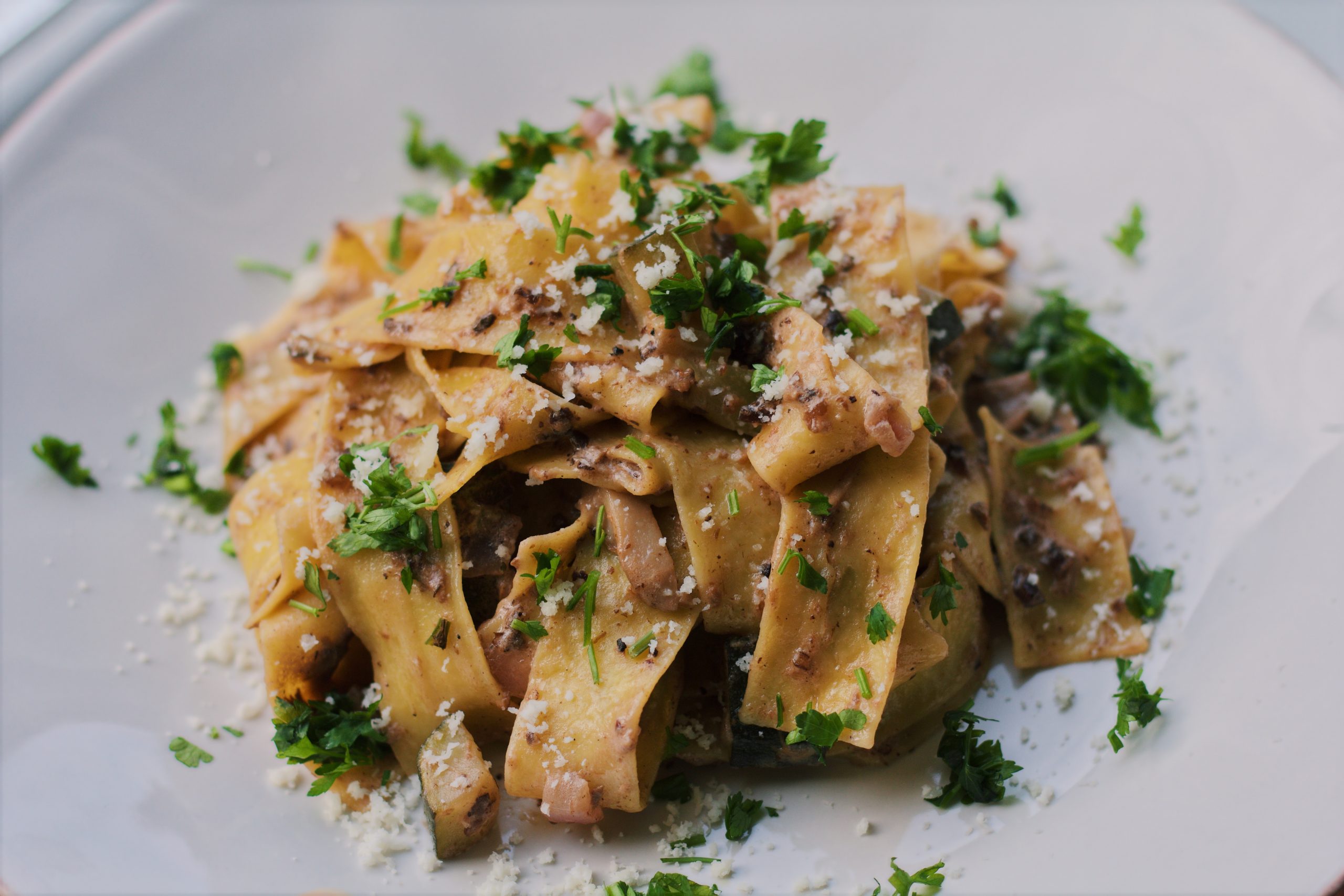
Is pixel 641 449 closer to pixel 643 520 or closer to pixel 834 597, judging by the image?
pixel 643 520

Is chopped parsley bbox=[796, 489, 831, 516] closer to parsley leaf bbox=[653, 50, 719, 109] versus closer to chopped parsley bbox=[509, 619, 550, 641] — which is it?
chopped parsley bbox=[509, 619, 550, 641]

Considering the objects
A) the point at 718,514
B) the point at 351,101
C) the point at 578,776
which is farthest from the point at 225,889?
the point at 351,101

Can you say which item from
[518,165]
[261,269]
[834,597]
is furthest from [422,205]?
[834,597]

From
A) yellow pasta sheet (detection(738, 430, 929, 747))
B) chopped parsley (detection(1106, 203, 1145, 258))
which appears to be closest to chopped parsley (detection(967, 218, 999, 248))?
chopped parsley (detection(1106, 203, 1145, 258))

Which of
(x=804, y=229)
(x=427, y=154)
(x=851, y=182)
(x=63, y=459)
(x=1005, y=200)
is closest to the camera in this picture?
(x=804, y=229)

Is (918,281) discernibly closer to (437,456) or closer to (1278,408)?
(1278,408)

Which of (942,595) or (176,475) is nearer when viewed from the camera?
(942,595)

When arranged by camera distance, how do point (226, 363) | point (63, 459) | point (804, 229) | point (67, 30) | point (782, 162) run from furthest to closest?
point (67, 30) < point (226, 363) < point (63, 459) < point (782, 162) < point (804, 229)
